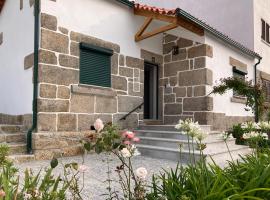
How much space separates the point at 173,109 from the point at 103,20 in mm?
3591

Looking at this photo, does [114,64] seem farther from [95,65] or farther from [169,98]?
[169,98]

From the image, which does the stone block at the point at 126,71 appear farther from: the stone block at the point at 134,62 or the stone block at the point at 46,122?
the stone block at the point at 46,122

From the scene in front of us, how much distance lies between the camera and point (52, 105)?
5977mm

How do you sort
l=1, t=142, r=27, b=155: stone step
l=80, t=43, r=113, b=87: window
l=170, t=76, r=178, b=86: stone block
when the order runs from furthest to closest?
l=170, t=76, r=178, b=86: stone block → l=80, t=43, r=113, b=87: window → l=1, t=142, r=27, b=155: stone step

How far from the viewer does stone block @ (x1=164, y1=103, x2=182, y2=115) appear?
29.0ft

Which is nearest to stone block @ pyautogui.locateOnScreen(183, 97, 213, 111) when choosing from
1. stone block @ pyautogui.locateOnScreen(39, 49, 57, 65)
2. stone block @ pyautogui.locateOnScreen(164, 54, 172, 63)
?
stone block @ pyautogui.locateOnScreen(164, 54, 172, 63)

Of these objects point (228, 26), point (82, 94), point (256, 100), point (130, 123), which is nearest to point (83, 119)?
point (82, 94)

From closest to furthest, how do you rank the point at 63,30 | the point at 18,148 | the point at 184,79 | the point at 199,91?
the point at 18,148, the point at 63,30, the point at 199,91, the point at 184,79

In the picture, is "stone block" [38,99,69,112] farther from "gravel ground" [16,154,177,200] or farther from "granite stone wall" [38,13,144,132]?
"gravel ground" [16,154,177,200]

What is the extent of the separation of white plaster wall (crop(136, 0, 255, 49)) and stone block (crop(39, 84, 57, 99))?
31.1 ft

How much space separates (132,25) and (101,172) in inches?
193

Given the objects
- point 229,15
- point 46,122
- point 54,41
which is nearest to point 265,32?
Answer: point 229,15

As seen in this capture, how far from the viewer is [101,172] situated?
4.68 meters

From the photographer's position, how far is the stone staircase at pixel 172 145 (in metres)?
5.95
